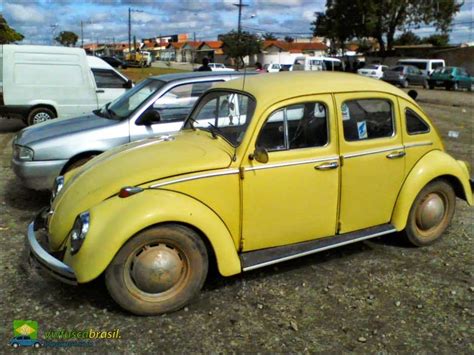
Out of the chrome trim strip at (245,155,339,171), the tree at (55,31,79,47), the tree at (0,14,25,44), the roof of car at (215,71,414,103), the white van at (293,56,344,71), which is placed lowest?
the chrome trim strip at (245,155,339,171)

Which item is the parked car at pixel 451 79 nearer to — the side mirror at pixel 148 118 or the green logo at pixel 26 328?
the side mirror at pixel 148 118

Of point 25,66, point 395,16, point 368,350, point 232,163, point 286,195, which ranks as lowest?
point 368,350

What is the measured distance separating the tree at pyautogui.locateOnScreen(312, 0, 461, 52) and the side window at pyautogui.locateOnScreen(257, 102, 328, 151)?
156 feet

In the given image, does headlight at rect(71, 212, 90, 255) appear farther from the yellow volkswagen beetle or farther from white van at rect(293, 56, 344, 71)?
white van at rect(293, 56, 344, 71)

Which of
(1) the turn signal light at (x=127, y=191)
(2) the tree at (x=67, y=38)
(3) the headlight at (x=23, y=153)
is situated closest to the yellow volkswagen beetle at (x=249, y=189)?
(1) the turn signal light at (x=127, y=191)

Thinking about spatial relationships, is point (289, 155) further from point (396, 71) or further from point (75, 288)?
point (396, 71)

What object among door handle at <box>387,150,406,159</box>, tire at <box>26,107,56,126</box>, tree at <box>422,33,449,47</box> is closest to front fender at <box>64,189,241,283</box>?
door handle at <box>387,150,406,159</box>

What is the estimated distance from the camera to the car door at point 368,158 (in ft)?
13.1

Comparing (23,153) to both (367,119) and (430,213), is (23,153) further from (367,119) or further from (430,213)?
(430,213)

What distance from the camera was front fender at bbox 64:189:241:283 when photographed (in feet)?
10.2

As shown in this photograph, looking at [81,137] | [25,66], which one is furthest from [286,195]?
[25,66]

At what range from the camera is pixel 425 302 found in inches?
142

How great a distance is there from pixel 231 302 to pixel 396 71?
31.5 m

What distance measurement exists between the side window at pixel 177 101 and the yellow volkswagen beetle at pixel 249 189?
1359 millimetres
